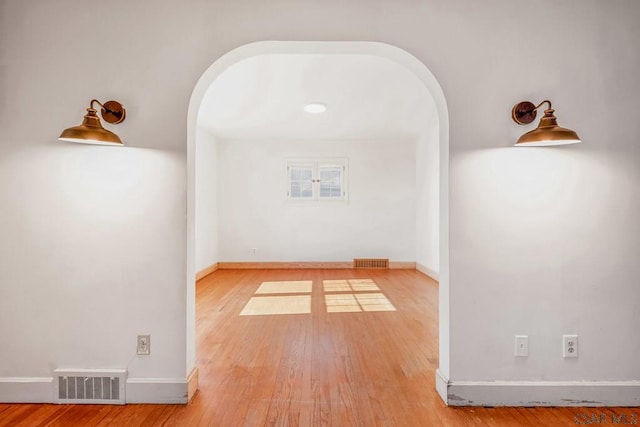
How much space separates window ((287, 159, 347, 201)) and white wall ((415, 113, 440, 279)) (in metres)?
1.56

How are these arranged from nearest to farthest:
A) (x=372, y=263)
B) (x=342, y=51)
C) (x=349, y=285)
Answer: (x=342, y=51)
(x=349, y=285)
(x=372, y=263)

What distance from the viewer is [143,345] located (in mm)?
2234

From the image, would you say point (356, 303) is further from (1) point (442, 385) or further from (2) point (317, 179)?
(2) point (317, 179)

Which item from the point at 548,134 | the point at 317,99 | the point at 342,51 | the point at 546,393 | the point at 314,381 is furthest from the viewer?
the point at 317,99

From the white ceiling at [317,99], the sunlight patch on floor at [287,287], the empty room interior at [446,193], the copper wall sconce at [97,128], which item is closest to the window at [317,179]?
the white ceiling at [317,99]

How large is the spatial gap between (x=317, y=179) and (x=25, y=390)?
601 cm

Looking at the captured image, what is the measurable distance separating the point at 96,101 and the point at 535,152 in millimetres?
2644

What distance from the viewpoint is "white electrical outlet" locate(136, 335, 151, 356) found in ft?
7.32

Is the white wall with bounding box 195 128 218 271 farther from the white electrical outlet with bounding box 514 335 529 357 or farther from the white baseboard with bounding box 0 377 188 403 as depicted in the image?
the white electrical outlet with bounding box 514 335 529 357

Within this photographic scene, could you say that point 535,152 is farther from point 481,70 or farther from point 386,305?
point 386,305

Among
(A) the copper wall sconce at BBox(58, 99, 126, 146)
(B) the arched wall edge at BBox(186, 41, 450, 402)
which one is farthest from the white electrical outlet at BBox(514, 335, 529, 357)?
(A) the copper wall sconce at BBox(58, 99, 126, 146)

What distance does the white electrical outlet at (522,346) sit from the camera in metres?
2.22

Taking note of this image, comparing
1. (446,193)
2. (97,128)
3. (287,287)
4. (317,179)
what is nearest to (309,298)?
(287,287)

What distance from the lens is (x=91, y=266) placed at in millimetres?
2256
